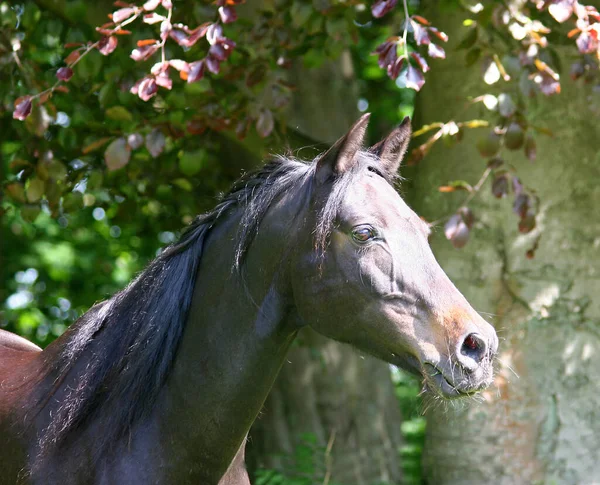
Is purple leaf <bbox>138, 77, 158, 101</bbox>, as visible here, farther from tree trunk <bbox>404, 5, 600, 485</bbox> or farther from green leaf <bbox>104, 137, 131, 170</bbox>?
tree trunk <bbox>404, 5, 600, 485</bbox>

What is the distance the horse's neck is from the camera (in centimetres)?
237

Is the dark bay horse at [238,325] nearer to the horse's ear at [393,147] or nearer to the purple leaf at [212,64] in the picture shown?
the horse's ear at [393,147]

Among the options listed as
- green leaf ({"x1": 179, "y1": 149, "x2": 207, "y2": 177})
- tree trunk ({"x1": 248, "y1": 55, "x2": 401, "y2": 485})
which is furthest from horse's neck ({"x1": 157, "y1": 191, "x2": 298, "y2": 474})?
tree trunk ({"x1": 248, "y1": 55, "x2": 401, "y2": 485})

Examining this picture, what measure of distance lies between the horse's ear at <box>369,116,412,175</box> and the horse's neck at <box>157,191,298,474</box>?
46cm

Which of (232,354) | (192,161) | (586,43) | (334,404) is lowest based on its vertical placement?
(334,404)

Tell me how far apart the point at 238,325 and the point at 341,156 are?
59 centimetres

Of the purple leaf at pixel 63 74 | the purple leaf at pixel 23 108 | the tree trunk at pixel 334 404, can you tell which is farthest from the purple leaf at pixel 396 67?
the tree trunk at pixel 334 404

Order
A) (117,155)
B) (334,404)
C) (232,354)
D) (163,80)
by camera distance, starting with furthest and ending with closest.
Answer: (334,404) < (117,155) < (163,80) < (232,354)

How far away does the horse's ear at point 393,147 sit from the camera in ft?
8.61

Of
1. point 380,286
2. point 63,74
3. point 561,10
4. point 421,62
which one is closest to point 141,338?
point 380,286

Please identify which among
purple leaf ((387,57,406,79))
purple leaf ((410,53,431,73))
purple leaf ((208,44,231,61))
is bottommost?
purple leaf ((410,53,431,73))

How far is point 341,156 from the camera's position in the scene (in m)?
2.34

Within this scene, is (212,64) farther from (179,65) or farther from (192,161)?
(192,161)

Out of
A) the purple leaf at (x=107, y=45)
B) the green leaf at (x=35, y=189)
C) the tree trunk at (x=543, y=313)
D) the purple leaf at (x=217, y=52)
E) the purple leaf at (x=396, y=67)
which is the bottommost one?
the tree trunk at (x=543, y=313)
